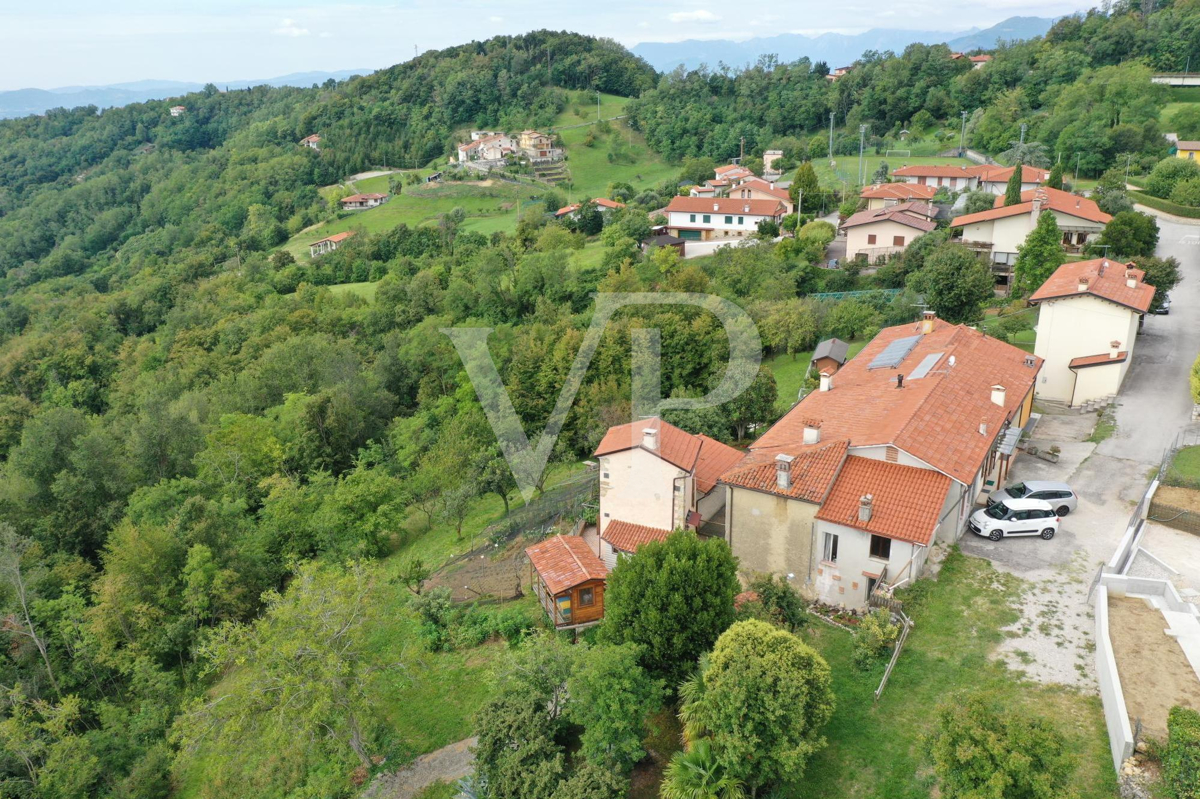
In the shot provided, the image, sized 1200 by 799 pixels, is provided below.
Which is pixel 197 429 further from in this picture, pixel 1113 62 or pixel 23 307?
pixel 1113 62

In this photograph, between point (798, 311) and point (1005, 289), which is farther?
point (1005, 289)

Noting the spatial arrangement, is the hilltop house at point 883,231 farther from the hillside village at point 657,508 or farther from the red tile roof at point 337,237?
the red tile roof at point 337,237

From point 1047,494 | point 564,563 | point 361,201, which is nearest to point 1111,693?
point 1047,494

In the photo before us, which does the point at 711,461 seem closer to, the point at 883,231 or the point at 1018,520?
the point at 1018,520

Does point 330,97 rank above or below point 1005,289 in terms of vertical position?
above

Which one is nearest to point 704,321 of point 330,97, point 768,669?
point 768,669

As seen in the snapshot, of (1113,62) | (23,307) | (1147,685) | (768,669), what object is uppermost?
(1113,62)
